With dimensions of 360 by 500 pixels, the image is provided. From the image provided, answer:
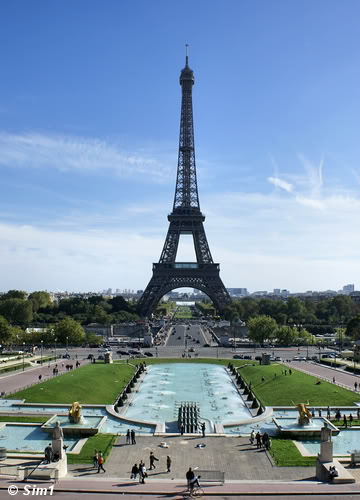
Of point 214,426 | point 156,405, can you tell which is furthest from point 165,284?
point 214,426

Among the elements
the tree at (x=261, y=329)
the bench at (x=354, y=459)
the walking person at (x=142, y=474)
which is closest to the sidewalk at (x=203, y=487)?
the walking person at (x=142, y=474)

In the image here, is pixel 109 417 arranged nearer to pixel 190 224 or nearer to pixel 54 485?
Result: pixel 54 485

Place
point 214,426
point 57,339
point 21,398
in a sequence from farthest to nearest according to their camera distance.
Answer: point 57,339
point 21,398
point 214,426

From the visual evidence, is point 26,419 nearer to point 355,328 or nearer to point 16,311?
point 355,328

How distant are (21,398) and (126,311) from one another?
→ 97216 mm

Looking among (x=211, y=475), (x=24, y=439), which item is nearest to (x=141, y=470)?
(x=211, y=475)

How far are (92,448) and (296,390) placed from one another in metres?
23.0

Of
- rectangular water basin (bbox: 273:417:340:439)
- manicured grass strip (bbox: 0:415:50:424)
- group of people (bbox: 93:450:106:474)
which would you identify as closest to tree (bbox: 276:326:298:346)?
rectangular water basin (bbox: 273:417:340:439)

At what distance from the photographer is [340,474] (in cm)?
2298

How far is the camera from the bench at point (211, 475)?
22875mm

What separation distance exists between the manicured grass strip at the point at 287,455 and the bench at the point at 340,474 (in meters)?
2.36

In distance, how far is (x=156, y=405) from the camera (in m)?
42.7

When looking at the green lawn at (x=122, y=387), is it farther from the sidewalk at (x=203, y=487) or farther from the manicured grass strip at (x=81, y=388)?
the sidewalk at (x=203, y=487)

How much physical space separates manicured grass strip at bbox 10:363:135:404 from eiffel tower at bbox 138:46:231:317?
63690mm
